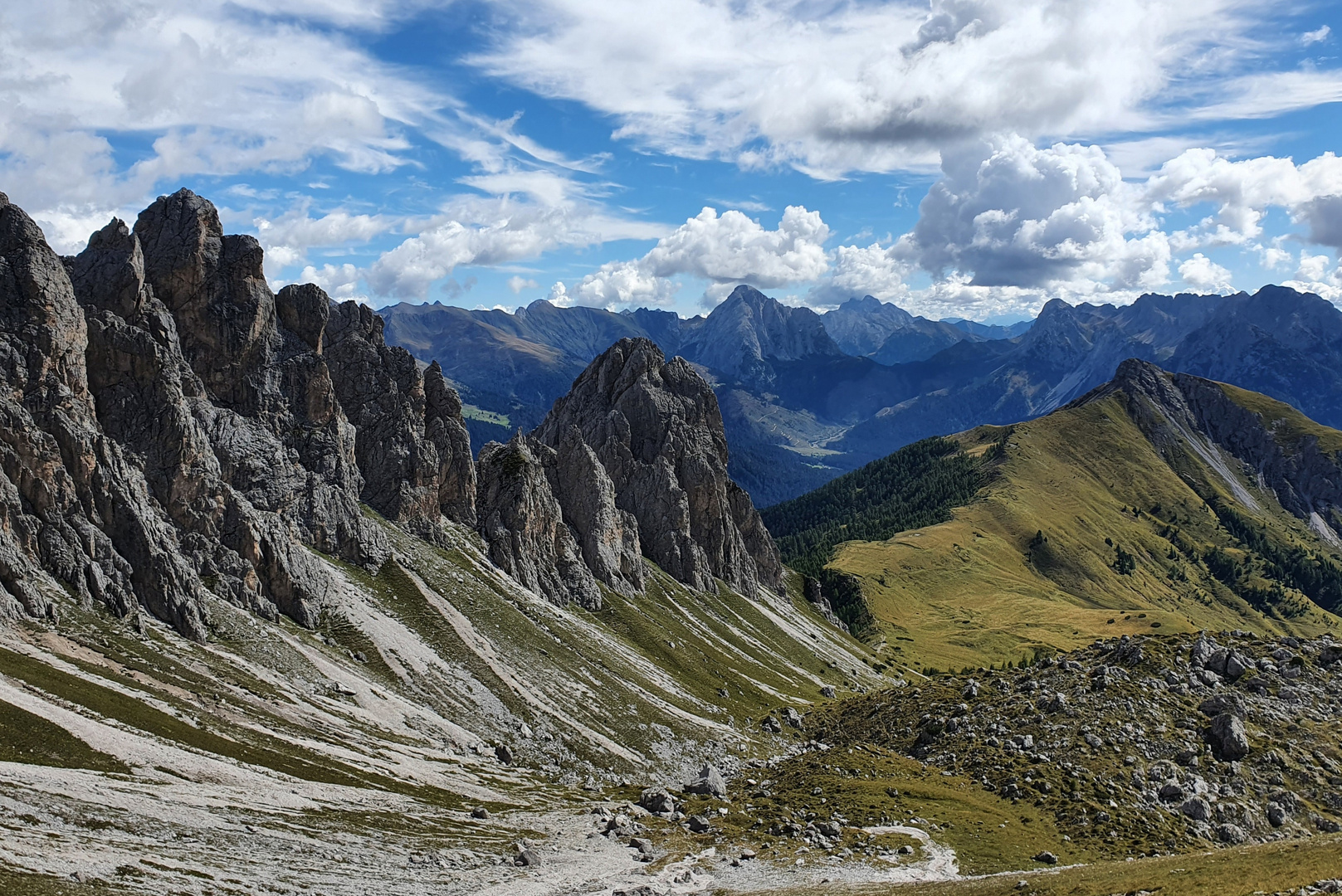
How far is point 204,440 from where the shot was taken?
429 feet

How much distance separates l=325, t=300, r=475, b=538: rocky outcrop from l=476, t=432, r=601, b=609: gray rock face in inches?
252

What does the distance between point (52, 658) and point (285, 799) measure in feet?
99.9

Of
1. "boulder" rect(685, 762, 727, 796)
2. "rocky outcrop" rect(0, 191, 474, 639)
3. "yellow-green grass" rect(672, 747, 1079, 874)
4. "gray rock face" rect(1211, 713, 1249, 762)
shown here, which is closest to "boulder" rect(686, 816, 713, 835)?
"yellow-green grass" rect(672, 747, 1079, 874)

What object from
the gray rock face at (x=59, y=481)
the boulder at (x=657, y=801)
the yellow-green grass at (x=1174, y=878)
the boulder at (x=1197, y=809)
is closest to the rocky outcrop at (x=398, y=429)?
the gray rock face at (x=59, y=481)

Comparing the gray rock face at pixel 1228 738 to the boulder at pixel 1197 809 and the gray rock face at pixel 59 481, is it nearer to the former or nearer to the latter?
the boulder at pixel 1197 809

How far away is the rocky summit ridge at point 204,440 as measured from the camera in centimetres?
10550

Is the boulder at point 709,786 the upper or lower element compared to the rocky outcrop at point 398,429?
lower

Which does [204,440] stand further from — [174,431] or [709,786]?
[709,786]

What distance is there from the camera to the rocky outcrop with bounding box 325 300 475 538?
173 meters

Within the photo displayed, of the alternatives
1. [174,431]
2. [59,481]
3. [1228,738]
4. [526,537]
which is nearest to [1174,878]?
[1228,738]

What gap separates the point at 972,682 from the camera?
452 feet

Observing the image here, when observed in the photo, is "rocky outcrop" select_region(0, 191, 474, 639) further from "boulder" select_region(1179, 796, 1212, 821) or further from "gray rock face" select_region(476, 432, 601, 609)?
"boulder" select_region(1179, 796, 1212, 821)

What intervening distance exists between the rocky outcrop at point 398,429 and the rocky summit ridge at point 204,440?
377mm

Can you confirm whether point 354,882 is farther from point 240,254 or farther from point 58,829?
point 240,254
